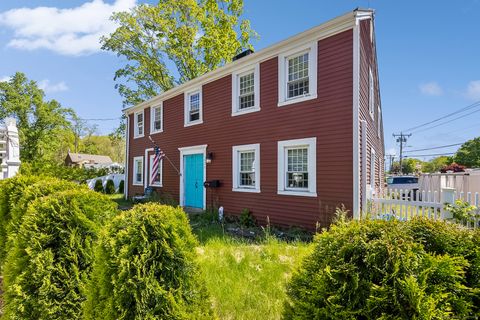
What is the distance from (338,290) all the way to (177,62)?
24222mm

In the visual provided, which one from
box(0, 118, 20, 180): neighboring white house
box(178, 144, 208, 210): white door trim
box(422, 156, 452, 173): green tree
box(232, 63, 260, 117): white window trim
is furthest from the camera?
box(422, 156, 452, 173): green tree

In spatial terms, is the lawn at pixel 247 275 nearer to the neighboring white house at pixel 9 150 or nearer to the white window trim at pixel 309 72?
the white window trim at pixel 309 72

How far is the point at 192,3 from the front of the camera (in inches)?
876

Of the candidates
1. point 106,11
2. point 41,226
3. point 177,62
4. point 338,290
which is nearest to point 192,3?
point 177,62

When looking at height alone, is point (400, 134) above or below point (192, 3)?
below

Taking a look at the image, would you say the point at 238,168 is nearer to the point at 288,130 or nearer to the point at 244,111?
the point at 244,111

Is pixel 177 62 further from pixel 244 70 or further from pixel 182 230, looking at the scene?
pixel 182 230

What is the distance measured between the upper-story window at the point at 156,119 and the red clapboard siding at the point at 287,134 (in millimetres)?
2790

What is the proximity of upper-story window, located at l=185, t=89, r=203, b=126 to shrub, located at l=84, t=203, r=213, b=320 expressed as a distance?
998 cm

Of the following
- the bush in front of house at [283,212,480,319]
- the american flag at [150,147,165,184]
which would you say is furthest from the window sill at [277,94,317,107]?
the american flag at [150,147,165,184]

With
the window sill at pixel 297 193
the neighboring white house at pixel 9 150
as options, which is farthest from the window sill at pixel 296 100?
the neighboring white house at pixel 9 150

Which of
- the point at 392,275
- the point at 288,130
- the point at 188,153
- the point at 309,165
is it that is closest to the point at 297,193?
the point at 309,165

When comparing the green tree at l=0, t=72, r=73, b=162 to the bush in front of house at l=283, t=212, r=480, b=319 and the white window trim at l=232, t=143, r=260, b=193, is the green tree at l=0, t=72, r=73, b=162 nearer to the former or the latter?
the white window trim at l=232, t=143, r=260, b=193

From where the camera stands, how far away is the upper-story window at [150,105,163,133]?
1485 cm
